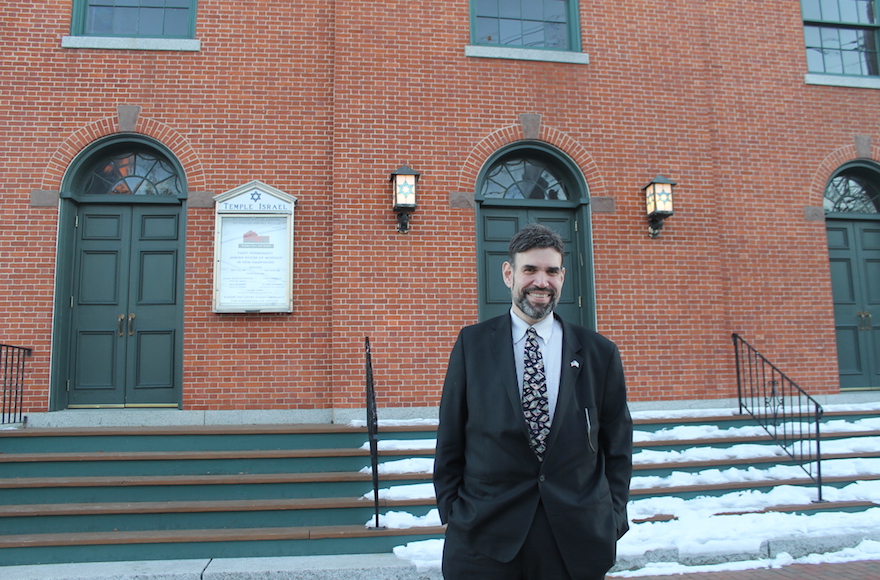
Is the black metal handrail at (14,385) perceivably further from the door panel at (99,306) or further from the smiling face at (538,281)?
the smiling face at (538,281)

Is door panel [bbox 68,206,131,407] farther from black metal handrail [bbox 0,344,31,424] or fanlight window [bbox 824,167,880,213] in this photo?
fanlight window [bbox 824,167,880,213]

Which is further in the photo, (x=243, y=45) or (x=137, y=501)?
(x=243, y=45)

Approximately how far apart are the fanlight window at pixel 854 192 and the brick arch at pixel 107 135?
835cm

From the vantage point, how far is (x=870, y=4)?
902 cm

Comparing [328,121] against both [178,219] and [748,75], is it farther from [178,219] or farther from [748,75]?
[748,75]

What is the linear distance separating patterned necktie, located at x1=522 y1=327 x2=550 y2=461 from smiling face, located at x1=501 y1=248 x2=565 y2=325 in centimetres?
14

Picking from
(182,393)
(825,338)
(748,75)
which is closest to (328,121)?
(182,393)

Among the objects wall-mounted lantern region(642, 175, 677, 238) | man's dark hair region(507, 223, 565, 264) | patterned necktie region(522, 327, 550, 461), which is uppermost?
wall-mounted lantern region(642, 175, 677, 238)

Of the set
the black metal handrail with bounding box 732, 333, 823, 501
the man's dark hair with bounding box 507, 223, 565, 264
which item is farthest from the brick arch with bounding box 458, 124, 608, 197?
the man's dark hair with bounding box 507, 223, 565, 264

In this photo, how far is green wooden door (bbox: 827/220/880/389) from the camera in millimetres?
8250

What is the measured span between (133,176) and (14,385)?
2691mm

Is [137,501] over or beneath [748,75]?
beneath

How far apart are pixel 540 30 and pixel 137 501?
7.14m

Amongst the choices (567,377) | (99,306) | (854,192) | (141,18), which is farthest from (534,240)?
(854,192)
